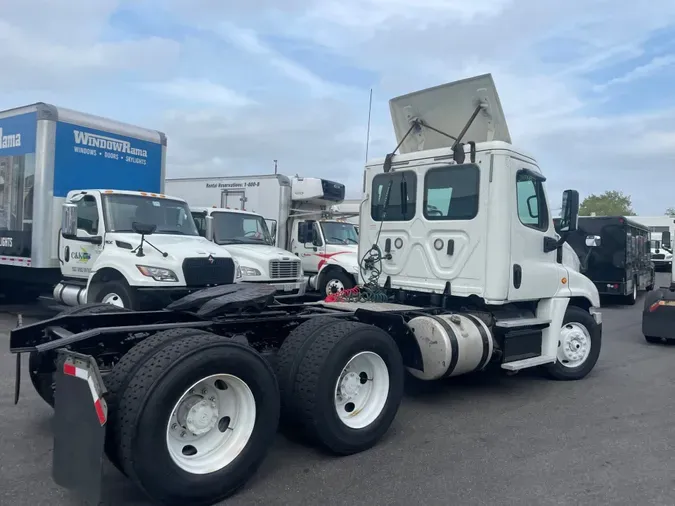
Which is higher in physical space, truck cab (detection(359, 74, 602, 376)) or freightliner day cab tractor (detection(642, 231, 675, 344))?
truck cab (detection(359, 74, 602, 376))

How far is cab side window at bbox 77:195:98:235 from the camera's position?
9500 millimetres

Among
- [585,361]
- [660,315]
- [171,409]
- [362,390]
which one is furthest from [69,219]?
[660,315]

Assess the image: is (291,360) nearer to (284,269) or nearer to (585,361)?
(585,361)

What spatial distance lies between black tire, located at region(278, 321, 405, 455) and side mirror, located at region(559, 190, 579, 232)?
122 inches

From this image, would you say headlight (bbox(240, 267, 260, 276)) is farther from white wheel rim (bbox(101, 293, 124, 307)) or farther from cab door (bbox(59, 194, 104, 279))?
white wheel rim (bbox(101, 293, 124, 307))

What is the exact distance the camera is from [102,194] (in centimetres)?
959

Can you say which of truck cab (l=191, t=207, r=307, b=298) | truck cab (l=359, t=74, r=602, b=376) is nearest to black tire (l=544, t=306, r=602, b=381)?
truck cab (l=359, t=74, r=602, b=376)

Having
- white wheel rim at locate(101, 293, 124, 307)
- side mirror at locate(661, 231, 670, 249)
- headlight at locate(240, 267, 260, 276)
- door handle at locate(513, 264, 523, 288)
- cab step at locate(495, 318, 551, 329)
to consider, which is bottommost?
white wheel rim at locate(101, 293, 124, 307)

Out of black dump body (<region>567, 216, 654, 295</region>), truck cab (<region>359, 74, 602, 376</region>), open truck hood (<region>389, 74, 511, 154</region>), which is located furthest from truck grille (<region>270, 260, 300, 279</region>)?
black dump body (<region>567, 216, 654, 295</region>)

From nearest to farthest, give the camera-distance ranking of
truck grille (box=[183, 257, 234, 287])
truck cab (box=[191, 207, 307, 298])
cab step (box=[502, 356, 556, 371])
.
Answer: cab step (box=[502, 356, 556, 371]) < truck grille (box=[183, 257, 234, 287]) < truck cab (box=[191, 207, 307, 298])

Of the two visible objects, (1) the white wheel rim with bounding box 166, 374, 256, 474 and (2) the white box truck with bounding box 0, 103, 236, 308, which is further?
(2) the white box truck with bounding box 0, 103, 236, 308


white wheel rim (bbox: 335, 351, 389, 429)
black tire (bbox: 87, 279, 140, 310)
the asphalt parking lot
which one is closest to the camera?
the asphalt parking lot

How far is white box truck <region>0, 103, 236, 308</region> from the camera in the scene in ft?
28.3

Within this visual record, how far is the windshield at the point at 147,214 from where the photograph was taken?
31.1ft
